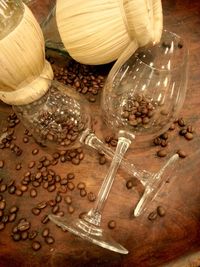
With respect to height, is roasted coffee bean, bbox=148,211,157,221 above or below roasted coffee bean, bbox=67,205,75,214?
below

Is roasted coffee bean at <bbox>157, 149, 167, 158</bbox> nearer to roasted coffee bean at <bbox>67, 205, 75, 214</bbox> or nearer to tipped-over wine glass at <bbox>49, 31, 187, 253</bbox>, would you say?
tipped-over wine glass at <bbox>49, 31, 187, 253</bbox>

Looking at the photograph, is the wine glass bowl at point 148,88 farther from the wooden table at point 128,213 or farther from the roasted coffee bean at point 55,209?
the roasted coffee bean at point 55,209

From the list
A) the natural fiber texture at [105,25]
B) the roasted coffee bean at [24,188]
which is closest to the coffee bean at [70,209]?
the roasted coffee bean at [24,188]

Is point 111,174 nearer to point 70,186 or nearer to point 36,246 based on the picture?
point 70,186

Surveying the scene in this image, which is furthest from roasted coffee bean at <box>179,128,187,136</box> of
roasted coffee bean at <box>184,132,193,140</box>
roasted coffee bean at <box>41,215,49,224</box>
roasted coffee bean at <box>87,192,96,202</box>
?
roasted coffee bean at <box>41,215,49,224</box>

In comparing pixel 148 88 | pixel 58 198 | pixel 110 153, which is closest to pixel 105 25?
pixel 148 88

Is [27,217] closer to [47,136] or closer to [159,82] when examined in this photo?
[47,136]
